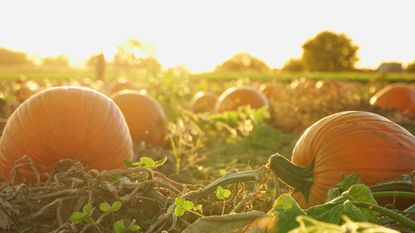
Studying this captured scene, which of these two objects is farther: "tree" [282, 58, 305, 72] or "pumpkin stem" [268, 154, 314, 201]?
"tree" [282, 58, 305, 72]

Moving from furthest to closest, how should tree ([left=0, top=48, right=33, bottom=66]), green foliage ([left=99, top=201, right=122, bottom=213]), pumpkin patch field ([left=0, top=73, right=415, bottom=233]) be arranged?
tree ([left=0, top=48, right=33, bottom=66]) → green foliage ([left=99, top=201, right=122, bottom=213]) → pumpkin patch field ([left=0, top=73, right=415, bottom=233])

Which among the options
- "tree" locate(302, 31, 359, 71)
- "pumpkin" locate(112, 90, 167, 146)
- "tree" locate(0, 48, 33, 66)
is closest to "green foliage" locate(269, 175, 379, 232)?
"pumpkin" locate(112, 90, 167, 146)

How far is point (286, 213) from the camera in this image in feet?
5.38

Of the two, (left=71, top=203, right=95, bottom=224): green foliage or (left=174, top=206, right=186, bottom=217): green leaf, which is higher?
(left=174, top=206, right=186, bottom=217): green leaf

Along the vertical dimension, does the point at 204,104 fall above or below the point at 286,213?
below

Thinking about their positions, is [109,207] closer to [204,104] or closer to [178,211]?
[178,211]

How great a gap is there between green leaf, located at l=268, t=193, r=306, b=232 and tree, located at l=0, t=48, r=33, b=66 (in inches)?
3302

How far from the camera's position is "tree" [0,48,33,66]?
269 ft

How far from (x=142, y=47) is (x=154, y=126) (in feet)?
16.7

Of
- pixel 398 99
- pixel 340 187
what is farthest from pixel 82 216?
pixel 398 99

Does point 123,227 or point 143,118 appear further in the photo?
point 143,118

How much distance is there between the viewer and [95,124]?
3.53 m

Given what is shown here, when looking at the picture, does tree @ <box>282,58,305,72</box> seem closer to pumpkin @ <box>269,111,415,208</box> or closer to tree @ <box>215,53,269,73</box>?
tree @ <box>215,53,269,73</box>

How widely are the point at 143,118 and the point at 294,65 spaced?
71759mm
